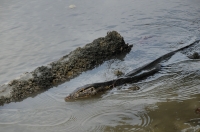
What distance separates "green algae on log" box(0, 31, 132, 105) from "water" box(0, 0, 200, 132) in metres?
0.17

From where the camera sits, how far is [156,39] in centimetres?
795

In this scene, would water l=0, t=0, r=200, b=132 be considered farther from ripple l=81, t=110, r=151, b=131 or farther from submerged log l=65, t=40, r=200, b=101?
submerged log l=65, t=40, r=200, b=101

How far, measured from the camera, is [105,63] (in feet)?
21.5

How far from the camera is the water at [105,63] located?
451 centimetres

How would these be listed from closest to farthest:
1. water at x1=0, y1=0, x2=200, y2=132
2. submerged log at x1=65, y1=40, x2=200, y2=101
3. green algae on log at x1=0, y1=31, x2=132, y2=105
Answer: water at x1=0, y1=0, x2=200, y2=132
submerged log at x1=65, y1=40, x2=200, y2=101
green algae on log at x1=0, y1=31, x2=132, y2=105

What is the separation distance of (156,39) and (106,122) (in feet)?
13.5

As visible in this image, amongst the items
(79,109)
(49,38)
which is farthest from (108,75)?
(49,38)

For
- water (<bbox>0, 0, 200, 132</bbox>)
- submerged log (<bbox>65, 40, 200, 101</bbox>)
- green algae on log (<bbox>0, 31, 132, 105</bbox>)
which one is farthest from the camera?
green algae on log (<bbox>0, 31, 132, 105</bbox>)

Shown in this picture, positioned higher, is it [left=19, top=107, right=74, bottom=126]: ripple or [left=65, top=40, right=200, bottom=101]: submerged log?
[left=65, top=40, right=200, bottom=101]: submerged log


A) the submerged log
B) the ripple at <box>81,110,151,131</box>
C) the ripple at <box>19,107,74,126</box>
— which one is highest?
the submerged log

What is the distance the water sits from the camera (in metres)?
4.51

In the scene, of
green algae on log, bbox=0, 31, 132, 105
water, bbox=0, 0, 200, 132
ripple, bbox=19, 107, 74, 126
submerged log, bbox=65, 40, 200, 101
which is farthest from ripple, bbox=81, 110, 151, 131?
green algae on log, bbox=0, 31, 132, 105

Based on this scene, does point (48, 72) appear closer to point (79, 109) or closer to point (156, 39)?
point (79, 109)

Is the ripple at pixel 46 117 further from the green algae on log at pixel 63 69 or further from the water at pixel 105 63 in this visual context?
the green algae on log at pixel 63 69
